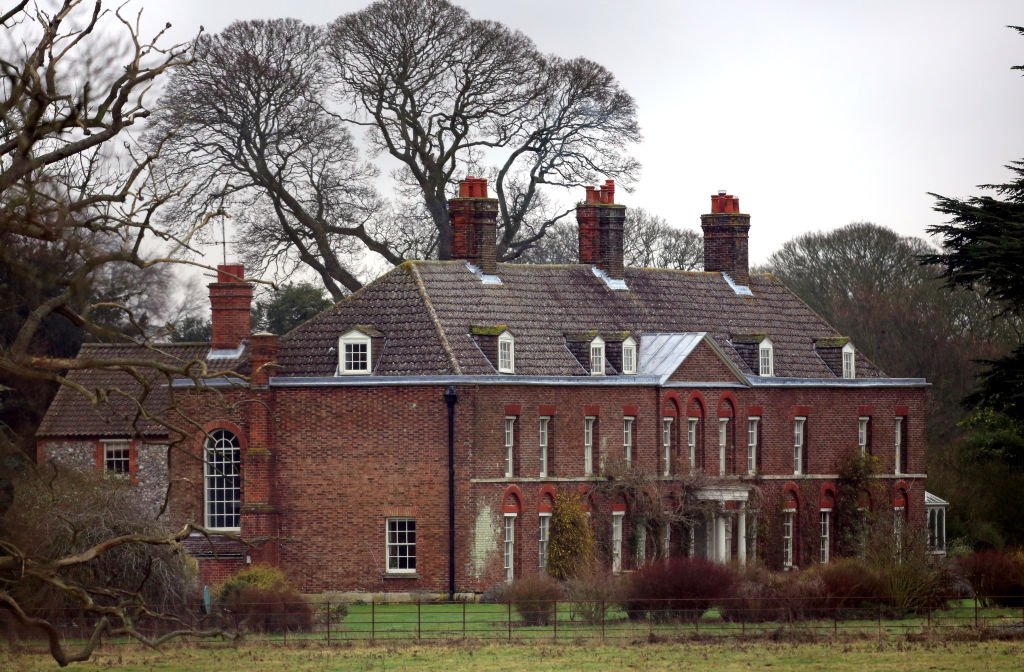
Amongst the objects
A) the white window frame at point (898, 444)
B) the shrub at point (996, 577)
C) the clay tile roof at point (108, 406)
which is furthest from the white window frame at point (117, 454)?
the white window frame at point (898, 444)

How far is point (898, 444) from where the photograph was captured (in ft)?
205

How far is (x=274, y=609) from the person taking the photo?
140 ft

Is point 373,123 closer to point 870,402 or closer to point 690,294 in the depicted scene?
point 690,294

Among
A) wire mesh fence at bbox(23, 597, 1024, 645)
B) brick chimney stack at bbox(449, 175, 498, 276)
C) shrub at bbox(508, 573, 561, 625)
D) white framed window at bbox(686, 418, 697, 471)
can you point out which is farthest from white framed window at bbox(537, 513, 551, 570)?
brick chimney stack at bbox(449, 175, 498, 276)

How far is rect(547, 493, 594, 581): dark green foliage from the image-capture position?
5116 centimetres

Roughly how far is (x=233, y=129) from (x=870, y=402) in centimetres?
2116

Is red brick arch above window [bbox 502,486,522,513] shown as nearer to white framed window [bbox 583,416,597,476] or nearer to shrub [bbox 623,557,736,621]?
white framed window [bbox 583,416,597,476]

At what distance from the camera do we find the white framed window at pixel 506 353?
5238 cm

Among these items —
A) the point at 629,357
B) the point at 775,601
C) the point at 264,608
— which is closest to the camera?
the point at 264,608

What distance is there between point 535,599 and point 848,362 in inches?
821

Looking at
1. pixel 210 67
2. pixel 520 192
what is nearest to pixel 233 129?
pixel 210 67

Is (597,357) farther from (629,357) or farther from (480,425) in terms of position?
(480,425)

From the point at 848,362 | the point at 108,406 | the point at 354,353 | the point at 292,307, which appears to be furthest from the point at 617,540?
the point at 292,307

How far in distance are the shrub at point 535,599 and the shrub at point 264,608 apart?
449 centimetres
